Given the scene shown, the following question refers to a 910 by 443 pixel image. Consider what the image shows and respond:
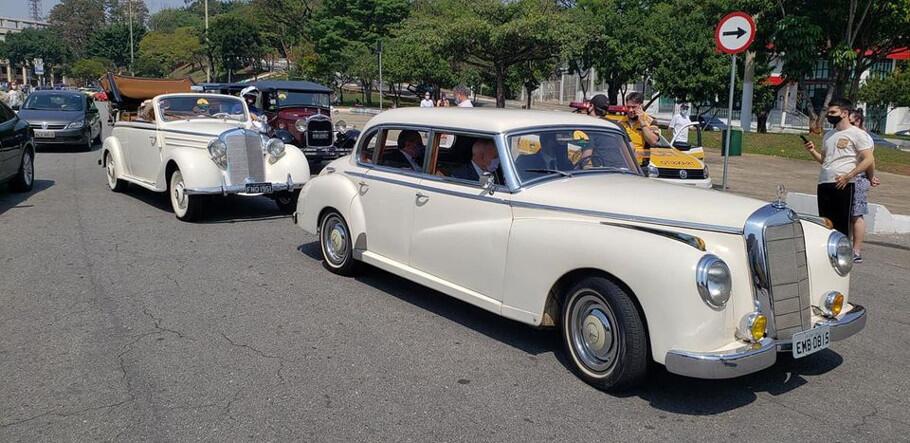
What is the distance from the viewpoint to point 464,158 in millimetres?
5859

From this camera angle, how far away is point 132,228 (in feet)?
31.3

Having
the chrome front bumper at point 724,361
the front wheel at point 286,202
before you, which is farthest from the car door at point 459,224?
the front wheel at point 286,202

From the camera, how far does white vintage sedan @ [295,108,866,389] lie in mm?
4094

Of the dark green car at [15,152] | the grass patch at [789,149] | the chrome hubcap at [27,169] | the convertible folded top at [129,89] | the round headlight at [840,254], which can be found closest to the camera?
the round headlight at [840,254]

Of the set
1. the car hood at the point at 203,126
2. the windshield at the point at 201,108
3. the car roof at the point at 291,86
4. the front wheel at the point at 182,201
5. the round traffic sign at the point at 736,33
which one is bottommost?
the front wheel at the point at 182,201

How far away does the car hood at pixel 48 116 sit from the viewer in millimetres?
19072

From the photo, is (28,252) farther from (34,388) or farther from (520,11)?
(520,11)

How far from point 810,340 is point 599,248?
134 centimetres

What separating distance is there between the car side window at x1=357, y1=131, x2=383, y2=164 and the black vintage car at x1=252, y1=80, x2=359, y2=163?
27.6 ft

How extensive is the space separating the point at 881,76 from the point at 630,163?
49.7 metres

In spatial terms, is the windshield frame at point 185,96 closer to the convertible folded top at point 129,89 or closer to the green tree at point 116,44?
the convertible folded top at point 129,89

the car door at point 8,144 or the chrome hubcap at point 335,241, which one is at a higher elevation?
the car door at point 8,144

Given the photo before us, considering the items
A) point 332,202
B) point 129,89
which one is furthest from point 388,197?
point 129,89

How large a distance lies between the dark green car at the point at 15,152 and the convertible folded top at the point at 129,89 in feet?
14.4
